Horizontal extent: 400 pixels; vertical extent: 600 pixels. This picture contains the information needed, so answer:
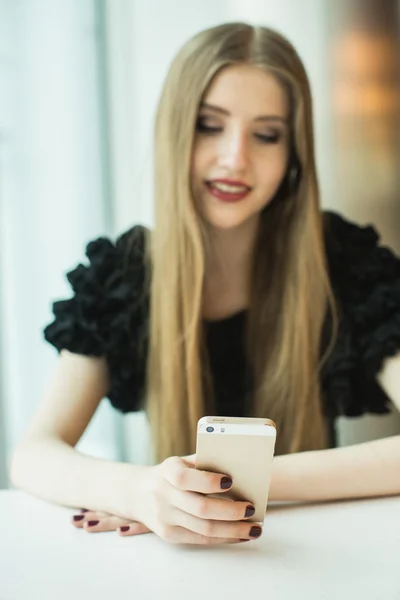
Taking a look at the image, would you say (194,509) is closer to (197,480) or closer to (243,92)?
(197,480)

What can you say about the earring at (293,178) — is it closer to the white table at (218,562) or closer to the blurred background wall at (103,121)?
the blurred background wall at (103,121)

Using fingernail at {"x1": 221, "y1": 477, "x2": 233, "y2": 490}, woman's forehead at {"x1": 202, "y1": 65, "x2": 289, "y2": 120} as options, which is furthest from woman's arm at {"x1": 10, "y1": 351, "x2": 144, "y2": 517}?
woman's forehead at {"x1": 202, "y1": 65, "x2": 289, "y2": 120}

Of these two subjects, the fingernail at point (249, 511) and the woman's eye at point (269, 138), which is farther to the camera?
the woman's eye at point (269, 138)

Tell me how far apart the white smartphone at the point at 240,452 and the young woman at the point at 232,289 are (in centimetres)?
31

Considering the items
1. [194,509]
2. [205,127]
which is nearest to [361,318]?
[205,127]

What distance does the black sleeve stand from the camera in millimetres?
877

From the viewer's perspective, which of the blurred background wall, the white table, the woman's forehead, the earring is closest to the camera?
the white table

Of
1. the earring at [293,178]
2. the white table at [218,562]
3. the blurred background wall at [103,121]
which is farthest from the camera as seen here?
the blurred background wall at [103,121]

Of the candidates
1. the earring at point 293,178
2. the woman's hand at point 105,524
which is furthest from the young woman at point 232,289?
the woman's hand at point 105,524

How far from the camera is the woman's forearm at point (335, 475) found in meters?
0.68

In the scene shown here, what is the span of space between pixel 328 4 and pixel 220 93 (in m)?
0.42

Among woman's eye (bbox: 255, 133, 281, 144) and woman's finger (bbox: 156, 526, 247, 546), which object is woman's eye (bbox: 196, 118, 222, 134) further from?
woman's finger (bbox: 156, 526, 247, 546)

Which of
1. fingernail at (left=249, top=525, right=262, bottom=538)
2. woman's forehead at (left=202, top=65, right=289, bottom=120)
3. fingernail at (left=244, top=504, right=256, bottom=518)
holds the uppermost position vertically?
woman's forehead at (left=202, top=65, right=289, bottom=120)

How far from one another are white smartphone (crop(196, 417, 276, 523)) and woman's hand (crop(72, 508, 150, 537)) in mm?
105
